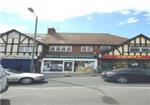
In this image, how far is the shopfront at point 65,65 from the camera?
122ft

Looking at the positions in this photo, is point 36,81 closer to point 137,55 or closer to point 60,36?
point 137,55

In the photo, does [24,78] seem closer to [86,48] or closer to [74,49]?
[74,49]

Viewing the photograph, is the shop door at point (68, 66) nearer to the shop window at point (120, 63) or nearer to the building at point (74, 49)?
the building at point (74, 49)

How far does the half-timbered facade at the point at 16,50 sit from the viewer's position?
37.1m

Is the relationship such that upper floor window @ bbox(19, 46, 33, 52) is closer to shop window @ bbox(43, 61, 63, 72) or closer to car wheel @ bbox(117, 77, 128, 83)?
shop window @ bbox(43, 61, 63, 72)

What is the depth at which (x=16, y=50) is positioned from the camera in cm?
3853

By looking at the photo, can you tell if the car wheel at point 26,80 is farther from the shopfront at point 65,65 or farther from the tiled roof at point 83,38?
the tiled roof at point 83,38

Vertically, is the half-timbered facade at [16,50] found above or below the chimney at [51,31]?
below

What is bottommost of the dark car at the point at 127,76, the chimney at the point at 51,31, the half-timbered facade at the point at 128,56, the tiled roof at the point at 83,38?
the dark car at the point at 127,76

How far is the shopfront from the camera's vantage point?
37156mm

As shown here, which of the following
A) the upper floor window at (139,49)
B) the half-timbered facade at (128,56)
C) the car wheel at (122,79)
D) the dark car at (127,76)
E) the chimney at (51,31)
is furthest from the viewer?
the chimney at (51,31)

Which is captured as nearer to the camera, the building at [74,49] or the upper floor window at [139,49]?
the upper floor window at [139,49]

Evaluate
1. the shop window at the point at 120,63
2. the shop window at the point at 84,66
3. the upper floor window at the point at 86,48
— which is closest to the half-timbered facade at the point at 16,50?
the shop window at the point at 84,66

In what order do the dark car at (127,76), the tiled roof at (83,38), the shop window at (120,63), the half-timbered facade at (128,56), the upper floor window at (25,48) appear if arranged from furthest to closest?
the tiled roof at (83,38), the upper floor window at (25,48), the shop window at (120,63), the half-timbered facade at (128,56), the dark car at (127,76)
